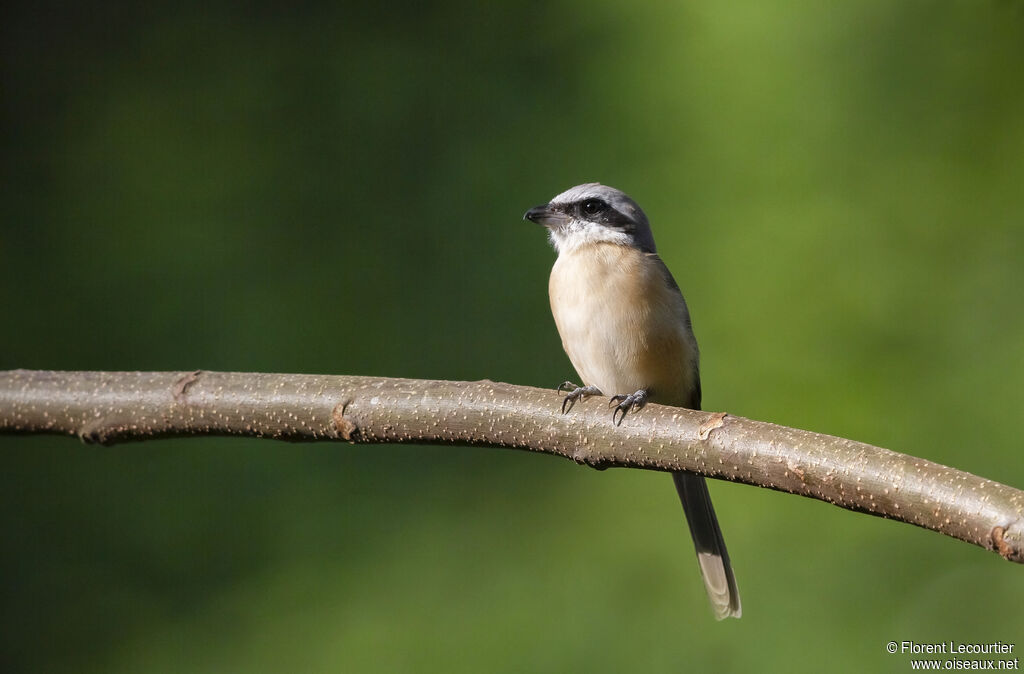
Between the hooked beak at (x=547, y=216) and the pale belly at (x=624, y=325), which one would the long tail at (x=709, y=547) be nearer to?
the pale belly at (x=624, y=325)

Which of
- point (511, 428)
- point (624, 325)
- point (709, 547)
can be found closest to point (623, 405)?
point (511, 428)

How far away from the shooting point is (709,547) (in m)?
2.43

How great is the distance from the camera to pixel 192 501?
10.5 ft

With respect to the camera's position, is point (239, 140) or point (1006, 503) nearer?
point (1006, 503)

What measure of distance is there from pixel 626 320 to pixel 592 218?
1.11 feet

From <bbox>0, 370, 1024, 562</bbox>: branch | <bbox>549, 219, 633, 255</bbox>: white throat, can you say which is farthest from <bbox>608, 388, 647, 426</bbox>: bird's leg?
→ <bbox>549, 219, 633, 255</bbox>: white throat

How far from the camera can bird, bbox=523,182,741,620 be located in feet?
7.77

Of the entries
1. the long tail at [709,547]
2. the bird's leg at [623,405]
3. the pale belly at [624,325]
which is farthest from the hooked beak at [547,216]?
the bird's leg at [623,405]

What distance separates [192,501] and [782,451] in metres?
2.32

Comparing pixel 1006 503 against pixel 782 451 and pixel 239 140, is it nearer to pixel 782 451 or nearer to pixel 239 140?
pixel 782 451

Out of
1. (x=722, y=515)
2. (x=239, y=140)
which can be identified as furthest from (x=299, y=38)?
(x=722, y=515)

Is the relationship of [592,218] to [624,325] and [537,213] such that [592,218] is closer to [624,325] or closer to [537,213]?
[537,213]

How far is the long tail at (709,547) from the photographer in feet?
7.82

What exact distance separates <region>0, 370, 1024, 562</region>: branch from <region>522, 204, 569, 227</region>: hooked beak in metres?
1.03
